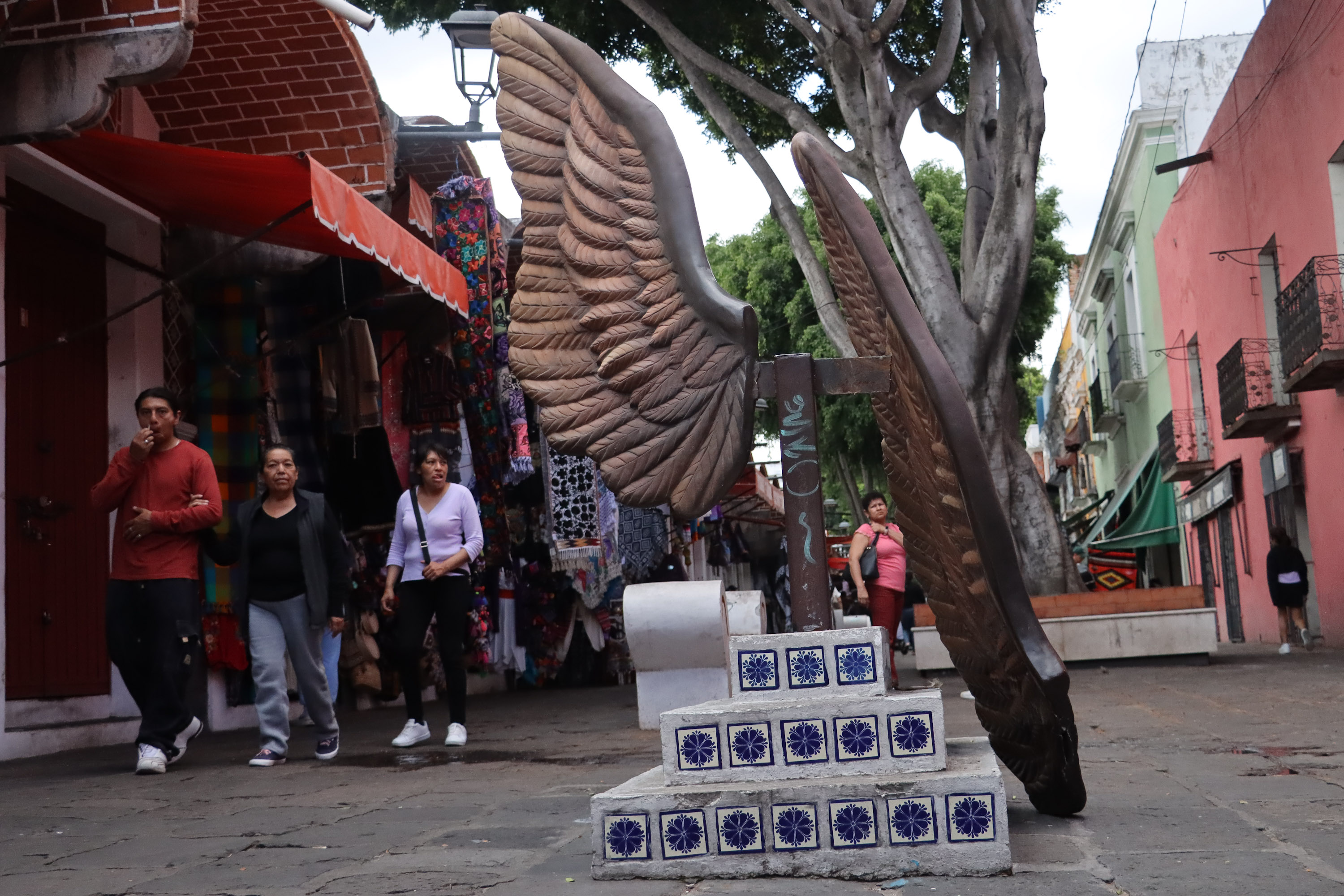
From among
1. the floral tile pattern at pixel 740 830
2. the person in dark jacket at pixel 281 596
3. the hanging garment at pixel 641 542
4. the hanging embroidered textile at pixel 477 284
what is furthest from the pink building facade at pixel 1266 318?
the floral tile pattern at pixel 740 830

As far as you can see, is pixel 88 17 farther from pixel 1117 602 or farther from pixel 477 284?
pixel 1117 602

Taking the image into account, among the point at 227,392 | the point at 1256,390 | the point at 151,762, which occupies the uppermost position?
the point at 1256,390

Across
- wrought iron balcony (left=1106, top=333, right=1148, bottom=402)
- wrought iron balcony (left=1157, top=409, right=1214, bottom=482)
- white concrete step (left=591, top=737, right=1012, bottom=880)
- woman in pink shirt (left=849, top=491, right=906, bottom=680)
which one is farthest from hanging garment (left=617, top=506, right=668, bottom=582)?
wrought iron balcony (left=1106, top=333, right=1148, bottom=402)

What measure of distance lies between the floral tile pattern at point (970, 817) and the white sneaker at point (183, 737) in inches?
161

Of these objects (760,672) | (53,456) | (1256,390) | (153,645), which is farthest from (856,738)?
(1256,390)

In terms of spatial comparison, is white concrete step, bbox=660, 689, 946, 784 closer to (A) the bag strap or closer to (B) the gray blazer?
(B) the gray blazer

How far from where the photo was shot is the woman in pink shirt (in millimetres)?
9453

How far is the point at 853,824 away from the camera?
3.27m

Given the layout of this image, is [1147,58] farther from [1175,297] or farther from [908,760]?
[908,760]

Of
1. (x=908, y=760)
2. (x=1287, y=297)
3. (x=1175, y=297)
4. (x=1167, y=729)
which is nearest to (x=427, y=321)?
(x=1167, y=729)

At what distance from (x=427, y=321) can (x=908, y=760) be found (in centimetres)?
752

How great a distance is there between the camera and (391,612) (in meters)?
7.22

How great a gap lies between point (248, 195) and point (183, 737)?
2939 mm

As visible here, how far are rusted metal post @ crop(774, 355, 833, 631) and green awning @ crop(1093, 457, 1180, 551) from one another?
22.9 metres
